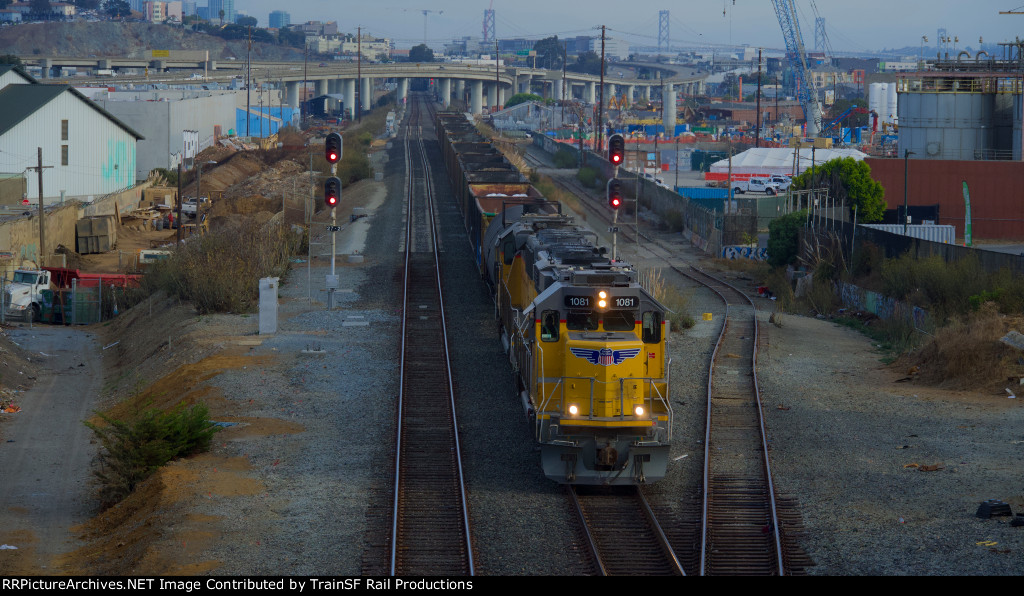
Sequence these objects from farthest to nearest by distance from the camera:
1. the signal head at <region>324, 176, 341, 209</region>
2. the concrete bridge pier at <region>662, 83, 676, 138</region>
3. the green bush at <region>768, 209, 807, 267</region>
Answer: the concrete bridge pier at <region>662, 83, 676, 138</region>
the green bush at <region>768, 209, 807, 267</region>
the signal head at <region>324, 176, 341, 209</region>

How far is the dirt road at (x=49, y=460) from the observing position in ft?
51.1

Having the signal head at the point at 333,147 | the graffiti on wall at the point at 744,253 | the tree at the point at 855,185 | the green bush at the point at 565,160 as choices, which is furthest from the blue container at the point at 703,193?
the signal head at the point at 333,147

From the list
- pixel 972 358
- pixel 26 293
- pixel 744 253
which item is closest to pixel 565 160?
pixel 744 253

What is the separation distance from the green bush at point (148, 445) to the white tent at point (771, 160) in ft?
220

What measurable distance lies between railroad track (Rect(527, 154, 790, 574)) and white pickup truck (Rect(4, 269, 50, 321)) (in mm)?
25619

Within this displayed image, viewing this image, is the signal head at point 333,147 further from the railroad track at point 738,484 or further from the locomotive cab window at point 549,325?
the locomotive cab window at point 549,325

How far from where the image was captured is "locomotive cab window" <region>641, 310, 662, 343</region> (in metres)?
15.6

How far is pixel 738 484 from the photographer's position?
52.4ft

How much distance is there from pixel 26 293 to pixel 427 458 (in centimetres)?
2677

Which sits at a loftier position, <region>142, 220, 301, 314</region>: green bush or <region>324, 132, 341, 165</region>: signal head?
<region>324, 132, 341, 165</region>: signal head

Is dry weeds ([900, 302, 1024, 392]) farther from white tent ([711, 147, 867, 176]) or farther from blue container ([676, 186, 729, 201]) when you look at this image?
white tent ([711, 147, 867, 176])

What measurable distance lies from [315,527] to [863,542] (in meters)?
7.30

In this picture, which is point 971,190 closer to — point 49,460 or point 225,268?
point 225,268

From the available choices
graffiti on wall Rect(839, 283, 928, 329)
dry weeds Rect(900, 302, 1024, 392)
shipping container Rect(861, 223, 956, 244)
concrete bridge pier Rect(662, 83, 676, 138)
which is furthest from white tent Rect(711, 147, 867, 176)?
concrete bridge pier Rect(662, 83, 676, 138)
